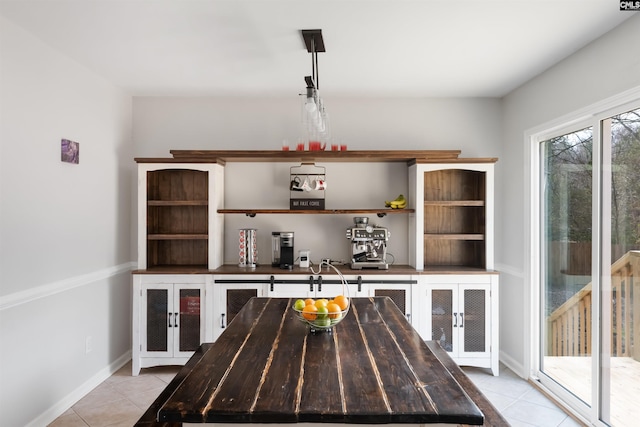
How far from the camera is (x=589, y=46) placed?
2713 millimetres

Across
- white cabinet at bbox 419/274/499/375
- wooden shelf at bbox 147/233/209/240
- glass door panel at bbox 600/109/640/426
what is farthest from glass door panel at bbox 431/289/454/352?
wooden shelf at bbox 147/233/209/240

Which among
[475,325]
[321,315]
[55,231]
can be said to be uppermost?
[55,231]

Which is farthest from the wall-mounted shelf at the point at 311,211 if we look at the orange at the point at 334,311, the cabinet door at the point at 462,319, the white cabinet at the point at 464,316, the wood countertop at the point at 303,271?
the orange at the point at 334,311

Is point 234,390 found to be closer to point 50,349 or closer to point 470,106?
point 50,349

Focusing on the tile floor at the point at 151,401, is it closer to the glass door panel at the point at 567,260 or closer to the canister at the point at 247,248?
the glass door panel at the point at 567,260

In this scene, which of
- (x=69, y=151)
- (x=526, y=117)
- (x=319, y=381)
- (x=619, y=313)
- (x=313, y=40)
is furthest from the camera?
(x=526, y=117)

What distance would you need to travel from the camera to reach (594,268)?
8.84 ft

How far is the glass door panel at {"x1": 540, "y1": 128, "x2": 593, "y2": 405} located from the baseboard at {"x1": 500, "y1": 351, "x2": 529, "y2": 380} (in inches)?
7.1

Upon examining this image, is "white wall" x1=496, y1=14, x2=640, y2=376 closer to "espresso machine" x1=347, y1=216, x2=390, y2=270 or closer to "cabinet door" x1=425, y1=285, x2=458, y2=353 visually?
"cabinet door" x1=425, y1=285, x2=458, y2=353

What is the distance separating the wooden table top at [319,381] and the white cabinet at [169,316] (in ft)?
5.48

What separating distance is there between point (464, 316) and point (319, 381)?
8.42 ft

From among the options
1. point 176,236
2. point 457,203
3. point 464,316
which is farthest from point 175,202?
point 464,316

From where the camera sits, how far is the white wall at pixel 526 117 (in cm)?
245

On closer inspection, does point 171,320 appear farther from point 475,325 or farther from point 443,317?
point 475,325
